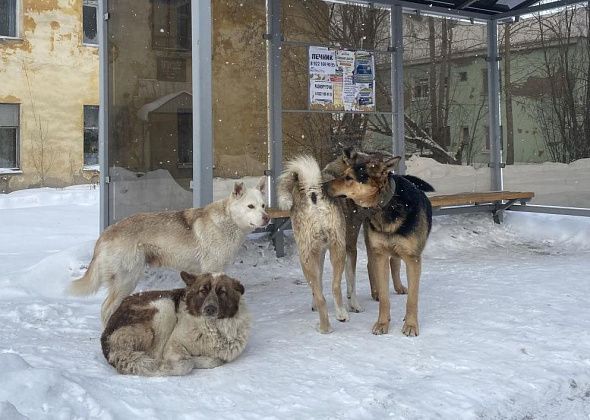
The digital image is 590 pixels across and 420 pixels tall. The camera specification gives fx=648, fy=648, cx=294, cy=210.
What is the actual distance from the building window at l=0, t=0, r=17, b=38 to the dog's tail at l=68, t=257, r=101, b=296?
14934 millimetres

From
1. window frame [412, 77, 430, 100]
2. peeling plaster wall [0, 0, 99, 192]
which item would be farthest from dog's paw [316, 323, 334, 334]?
peeling plaster wall [0, 0, 99, 192]

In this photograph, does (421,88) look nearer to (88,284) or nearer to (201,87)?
(201,87)

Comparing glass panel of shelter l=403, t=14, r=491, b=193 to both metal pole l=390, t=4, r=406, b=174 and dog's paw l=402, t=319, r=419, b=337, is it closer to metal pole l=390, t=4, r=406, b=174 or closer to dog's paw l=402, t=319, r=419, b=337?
metal pole l=390, t=4, r=406, b=174

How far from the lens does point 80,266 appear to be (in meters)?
6.45

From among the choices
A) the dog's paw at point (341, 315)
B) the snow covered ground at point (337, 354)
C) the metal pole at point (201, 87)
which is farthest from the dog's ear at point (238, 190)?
the dog's paw at point (341, 315)

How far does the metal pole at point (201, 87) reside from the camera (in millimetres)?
5387

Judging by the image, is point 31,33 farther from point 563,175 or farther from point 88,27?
point 563,175

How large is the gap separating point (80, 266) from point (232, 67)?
2.67 meters

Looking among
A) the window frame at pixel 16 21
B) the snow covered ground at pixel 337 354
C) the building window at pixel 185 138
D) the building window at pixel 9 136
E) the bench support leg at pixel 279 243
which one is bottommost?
the snow covered ground at pixel 337 354

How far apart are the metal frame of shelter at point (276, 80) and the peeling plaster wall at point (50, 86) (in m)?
11.7

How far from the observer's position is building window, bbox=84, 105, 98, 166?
19.0 m

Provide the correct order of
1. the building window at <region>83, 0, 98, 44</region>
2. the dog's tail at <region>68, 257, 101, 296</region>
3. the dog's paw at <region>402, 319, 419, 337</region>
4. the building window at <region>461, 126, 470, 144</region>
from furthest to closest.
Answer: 1. the building window at <region>83, 0, 98, 44</region>
2. the building window at <region>461, 126, 470, 144</region>
3. the dog's tail at <region>68, 257, 101, 296</region>
4. the dog's paw at <region>402, 319, 419, 337</region>

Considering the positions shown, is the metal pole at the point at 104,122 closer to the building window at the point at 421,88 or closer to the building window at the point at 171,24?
Result: the building window at the point at 171,24

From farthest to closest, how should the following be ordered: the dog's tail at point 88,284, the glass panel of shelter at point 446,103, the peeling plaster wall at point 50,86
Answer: the peeling plaster wall at point 50,86 → the glass panel of shelter at point 446,103 → the dog's tail at point 88,284
